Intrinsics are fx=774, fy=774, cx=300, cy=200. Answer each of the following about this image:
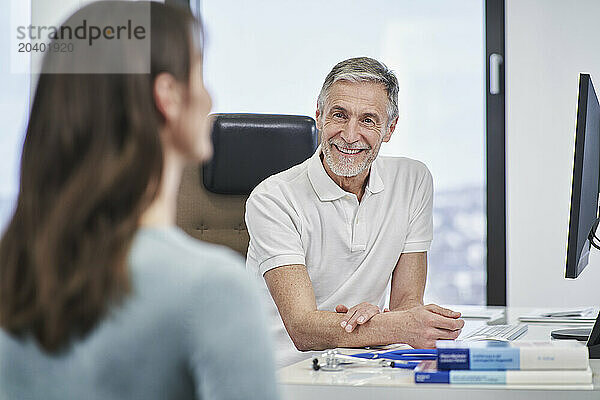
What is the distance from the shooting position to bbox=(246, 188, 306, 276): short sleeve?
6.14ft

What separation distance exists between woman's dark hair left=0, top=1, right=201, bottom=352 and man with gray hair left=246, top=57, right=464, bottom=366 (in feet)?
4.20

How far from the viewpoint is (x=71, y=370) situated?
583mm

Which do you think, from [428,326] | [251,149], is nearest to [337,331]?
[428,326]

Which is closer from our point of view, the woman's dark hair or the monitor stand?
the woman's dark hair

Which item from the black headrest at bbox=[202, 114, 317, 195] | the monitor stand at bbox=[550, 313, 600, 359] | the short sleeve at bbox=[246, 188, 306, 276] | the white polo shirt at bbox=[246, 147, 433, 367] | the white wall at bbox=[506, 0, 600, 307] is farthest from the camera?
the white wall at bbox=[506, 0, 600, 307]

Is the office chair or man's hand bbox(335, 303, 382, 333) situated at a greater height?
the office chair

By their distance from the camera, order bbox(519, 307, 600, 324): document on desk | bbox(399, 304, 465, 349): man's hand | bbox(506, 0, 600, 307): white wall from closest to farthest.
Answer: bbox(399, 304, 465, 349): man's hand < bbox(519, 307, 600, 324): document on desk < bbox(506, 0, 600, 307): white wall

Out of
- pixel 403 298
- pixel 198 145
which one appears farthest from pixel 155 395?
pixel 403 298

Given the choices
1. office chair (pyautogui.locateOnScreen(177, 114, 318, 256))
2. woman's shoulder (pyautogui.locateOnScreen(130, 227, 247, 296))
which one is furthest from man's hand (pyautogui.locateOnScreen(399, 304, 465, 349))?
woman's shoulder (pyautogui.locateOnScreen(130, 227, 247, 296))

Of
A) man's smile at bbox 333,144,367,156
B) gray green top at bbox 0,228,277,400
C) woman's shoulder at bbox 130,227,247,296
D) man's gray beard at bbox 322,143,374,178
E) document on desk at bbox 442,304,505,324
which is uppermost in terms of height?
man's smile at bbox 333,144,367,156

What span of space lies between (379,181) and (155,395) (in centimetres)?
160

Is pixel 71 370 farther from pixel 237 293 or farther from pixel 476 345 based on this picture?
pixel 476 345

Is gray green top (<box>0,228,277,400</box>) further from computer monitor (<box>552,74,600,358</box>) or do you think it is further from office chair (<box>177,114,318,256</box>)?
office chair (<box>177,114,318,256</box>)

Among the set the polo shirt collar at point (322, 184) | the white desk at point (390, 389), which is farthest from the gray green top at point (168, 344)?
the polo shirt collar at point (322, 184)
